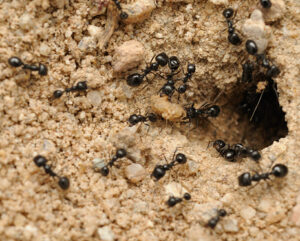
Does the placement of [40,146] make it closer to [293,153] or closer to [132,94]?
[132,94]

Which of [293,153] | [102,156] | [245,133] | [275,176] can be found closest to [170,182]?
[102,156]

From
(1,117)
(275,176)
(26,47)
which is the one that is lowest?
(275,176)

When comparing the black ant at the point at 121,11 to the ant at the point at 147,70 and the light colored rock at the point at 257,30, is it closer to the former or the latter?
the ant at the point at 147,70

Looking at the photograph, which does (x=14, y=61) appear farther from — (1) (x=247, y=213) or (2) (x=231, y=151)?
(1) (x=247, y=213)

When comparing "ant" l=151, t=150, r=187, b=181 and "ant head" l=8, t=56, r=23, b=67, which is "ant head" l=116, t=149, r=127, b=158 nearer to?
"ant" l=151, t=150, r=187, b=181

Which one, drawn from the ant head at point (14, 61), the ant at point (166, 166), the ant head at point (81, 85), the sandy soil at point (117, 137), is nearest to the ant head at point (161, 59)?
the sandy soil at point (117, 137)

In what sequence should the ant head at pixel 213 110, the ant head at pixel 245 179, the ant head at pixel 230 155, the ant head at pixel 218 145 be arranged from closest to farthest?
the ant head at pixel 245 179, the ant head at pixel 230 155, the ant head at pixel 218 145, the ant head at pixel 213 110
